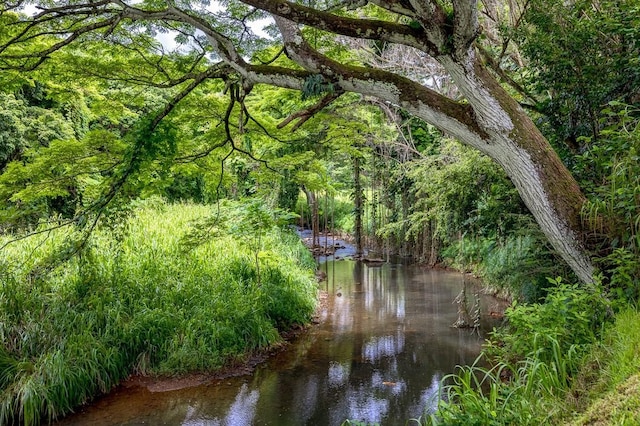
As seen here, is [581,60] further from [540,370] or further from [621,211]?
[540,370]

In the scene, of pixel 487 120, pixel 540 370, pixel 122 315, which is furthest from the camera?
pixel 122 315

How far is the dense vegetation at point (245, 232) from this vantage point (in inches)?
125

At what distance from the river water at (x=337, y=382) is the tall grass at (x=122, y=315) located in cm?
36

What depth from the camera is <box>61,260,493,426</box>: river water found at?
4.70 meters

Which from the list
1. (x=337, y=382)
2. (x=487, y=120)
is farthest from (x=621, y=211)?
(x=337, y=382)

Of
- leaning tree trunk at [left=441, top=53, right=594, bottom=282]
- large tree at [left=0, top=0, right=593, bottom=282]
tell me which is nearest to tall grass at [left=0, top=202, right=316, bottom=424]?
large tree at [left=0, top=0, right=593, bottom=282]

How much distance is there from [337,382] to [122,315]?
2.97 m

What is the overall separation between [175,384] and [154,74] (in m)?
4.16

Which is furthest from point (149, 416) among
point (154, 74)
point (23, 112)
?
point (23, 112)

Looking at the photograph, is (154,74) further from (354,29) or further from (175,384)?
(175,384)

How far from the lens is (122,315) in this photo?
569cm

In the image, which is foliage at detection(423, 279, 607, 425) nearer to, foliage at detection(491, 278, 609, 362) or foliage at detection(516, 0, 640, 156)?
foliage at detection(491, 278, 609, 362)

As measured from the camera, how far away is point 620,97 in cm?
407

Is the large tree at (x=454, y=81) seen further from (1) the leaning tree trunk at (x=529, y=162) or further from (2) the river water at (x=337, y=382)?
(2) the river water at (x=337, y=382)
